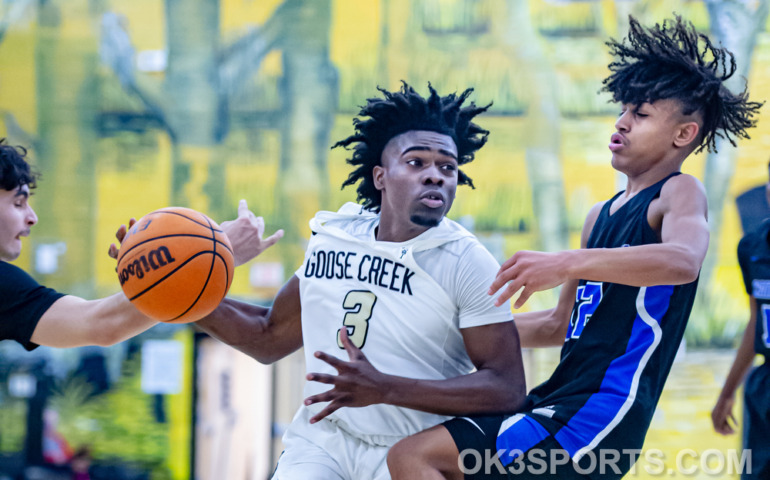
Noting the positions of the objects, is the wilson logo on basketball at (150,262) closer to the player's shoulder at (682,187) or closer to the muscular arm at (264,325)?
the muscular arm at (264,325)

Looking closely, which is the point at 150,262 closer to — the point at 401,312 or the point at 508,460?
the point at 401,312

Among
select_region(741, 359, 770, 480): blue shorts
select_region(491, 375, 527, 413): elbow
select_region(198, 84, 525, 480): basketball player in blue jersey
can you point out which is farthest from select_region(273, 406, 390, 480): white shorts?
select_region(741, 359, 770, 480): blue shorts

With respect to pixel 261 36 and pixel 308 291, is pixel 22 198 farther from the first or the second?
pixel 261 36

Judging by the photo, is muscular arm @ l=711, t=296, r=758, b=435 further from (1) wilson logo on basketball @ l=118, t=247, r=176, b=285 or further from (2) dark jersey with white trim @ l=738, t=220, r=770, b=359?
(1) wilson logo on basketball @ l=118, t=247, r=176, b=285

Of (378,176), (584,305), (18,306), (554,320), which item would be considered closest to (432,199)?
(378,176)

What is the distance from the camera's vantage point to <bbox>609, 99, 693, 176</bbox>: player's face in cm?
299

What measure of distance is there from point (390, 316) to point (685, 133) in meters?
1.37

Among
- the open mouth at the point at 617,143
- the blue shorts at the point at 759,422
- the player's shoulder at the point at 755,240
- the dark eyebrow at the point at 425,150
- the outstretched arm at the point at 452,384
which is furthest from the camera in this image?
the player's shoulder at the point at 755,240

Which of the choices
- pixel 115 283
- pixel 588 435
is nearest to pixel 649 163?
pixel 588 435

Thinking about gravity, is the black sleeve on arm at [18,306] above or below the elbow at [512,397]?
above

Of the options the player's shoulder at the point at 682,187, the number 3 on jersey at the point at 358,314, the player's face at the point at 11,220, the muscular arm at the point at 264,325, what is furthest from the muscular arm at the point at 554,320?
the player's face at the point at 11,220

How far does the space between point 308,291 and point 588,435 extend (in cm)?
128

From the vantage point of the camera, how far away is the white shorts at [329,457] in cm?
293

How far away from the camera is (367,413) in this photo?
2.99 m
